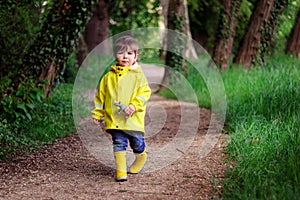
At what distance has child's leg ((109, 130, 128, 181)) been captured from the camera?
506 centimetres

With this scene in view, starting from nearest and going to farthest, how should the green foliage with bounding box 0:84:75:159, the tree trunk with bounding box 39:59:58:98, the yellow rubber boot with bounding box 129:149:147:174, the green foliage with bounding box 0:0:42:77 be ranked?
the yellow rubber boot with bounding box 129:149:147:174, the green foliage with bounding box 0:84:75:159, the tree trunk with bounding box 39:59:58:98, the green foliage with bounding box 0:0:42:77

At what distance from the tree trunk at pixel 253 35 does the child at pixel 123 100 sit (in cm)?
781

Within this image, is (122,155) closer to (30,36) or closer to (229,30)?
(30,36)

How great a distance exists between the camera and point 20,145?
6.53 meters

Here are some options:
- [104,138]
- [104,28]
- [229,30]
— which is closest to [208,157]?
[104,138]

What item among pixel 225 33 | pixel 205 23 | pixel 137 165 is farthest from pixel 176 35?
→ pixel 205 23

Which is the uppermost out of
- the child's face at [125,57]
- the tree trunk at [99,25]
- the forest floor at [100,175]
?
the tree trunk at [99,25]

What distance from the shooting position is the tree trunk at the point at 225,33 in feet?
46.3

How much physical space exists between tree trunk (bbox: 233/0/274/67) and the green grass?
265 centimetres

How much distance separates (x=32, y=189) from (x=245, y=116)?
347cm

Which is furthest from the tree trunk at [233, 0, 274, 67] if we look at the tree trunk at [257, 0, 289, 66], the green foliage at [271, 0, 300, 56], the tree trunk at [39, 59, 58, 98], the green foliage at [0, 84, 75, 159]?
the tree trunk at [39, 59, 58, 98]

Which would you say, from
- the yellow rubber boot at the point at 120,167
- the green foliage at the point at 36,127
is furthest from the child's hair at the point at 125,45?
the green foliage at the point at 36,127

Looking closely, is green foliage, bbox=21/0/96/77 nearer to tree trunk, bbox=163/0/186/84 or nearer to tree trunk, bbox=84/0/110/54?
tree trunk, bbox=163/0/186/84

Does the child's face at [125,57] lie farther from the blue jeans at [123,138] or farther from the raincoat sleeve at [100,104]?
the blue jeans at [123,138]
